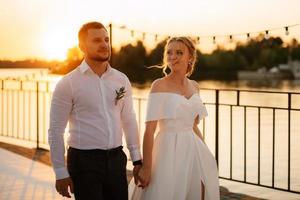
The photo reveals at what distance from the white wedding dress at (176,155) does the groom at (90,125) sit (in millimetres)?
421

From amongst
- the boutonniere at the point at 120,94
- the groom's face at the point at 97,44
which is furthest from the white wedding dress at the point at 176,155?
the groom's face at the point at 97,44

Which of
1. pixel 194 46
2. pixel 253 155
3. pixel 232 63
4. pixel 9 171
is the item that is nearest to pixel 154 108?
pixel 194 46

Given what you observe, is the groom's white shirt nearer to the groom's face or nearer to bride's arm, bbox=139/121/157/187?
the groom's face

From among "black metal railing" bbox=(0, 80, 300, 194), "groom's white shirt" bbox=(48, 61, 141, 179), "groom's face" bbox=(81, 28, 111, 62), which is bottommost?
"black metal railing" bbox=(0, 80, 300, 194)

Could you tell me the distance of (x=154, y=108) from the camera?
3.19 m

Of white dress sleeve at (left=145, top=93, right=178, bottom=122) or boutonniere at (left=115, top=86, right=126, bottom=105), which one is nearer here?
boutonniere at (left=115, top=86, right=126, bottom=105)

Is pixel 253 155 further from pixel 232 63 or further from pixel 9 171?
pixel 232 63

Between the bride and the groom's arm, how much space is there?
6.1 inches

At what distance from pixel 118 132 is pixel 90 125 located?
161mm

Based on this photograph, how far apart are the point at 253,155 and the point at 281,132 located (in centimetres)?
642

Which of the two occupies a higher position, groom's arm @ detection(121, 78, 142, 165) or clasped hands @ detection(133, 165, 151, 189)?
groom's arm @ detection(121, 78, 142, 165)

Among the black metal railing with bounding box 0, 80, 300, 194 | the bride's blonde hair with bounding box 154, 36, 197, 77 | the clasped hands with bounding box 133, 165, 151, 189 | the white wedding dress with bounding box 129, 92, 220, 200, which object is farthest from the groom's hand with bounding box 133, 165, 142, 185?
the black metal railing with bounding box 0, 80, 300, 194

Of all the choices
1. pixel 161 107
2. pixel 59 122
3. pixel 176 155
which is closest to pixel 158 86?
pixel 161 107

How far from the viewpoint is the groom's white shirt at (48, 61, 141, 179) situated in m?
2.74
